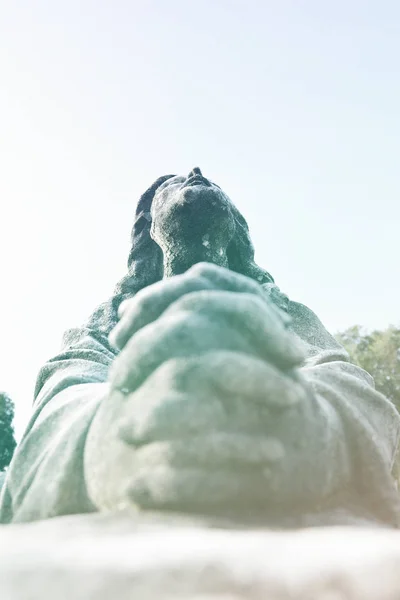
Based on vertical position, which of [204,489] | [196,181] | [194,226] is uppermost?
[196,181]

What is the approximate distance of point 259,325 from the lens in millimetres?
1562

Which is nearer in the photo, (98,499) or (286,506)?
(286,506)

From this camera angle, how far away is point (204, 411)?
1437 mm

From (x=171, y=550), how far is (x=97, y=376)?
174 centimetres

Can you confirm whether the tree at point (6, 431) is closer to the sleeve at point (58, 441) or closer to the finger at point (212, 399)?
the sleeve at point (58, 441)

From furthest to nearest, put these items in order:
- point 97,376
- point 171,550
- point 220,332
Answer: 1. point 97,376
2. point 220,332
3. point 171,550

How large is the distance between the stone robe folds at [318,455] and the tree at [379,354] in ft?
42.1

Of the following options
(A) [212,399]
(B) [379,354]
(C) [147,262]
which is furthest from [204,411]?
(B) [379,354]

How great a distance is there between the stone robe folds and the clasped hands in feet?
0.44

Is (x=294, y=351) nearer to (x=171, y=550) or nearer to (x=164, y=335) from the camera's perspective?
(x=164, y=335)

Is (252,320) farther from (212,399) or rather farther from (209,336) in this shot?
(212,399)

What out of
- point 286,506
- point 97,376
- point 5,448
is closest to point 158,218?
point 97,376

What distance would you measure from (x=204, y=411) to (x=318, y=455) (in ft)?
1.26

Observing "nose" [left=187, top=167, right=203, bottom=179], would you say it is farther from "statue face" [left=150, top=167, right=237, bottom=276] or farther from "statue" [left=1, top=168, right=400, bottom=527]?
"statue" [left=1, top=168, right=400, bottom=527]
